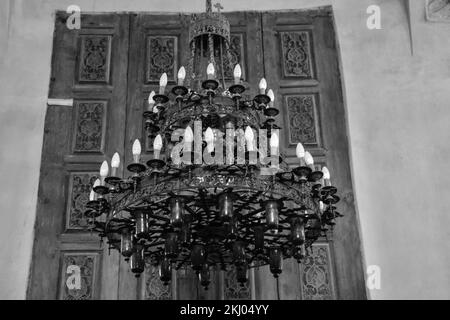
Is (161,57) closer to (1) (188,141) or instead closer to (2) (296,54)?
(2) (296,54)

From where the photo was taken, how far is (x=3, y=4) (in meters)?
5.36

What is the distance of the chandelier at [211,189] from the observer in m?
2.98

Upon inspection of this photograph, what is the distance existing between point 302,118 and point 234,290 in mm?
1525

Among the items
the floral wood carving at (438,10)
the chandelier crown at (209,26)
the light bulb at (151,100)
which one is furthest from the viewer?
the floral wood carving at (438,10)

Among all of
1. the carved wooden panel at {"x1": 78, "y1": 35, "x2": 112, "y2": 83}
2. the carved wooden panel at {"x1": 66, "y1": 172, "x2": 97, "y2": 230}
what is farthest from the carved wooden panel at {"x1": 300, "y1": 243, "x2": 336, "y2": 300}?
the carved wooden panel at {"x1": 78, "y1": 35, "x2": 112, "y2": 83}

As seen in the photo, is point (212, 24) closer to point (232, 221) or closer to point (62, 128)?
point (232, 221)

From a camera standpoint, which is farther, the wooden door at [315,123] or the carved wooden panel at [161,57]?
the carved wooden panel at [161,57]

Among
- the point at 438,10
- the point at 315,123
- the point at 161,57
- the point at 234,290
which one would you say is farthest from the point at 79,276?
the point at 438,10

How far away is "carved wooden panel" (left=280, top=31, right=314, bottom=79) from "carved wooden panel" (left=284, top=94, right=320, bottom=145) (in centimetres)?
21

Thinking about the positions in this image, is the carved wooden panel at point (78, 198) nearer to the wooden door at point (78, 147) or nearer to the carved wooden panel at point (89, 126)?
the wooden door at point (78, 147)

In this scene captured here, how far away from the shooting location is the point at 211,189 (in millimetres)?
3074

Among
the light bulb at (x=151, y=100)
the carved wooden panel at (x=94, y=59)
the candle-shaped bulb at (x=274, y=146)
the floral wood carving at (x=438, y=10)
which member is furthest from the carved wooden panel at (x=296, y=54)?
the candle-shaped bulb at (x=274, y=146)

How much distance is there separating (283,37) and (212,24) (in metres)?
1.98

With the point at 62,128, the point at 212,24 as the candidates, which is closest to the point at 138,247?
the point at 212,24
